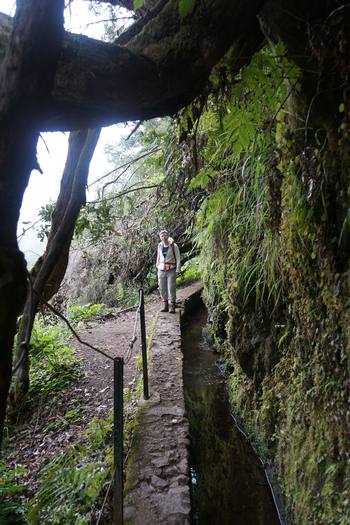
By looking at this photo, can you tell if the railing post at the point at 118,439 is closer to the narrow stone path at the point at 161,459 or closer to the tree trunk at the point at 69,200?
the narrow stone path at the point at 161,459

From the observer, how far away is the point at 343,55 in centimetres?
265

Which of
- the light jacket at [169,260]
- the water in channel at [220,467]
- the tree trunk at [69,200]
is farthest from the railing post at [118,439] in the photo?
the light jacket at [169,260]

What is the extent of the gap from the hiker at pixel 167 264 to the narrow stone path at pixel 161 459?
3.66 meters

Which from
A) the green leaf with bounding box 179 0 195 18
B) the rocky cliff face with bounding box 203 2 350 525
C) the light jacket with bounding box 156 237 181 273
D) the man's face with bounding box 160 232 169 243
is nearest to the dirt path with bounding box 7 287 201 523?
the rocky cliff face with bounding box 203 2 350 525

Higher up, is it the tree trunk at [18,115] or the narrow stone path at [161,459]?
the tree trunk at [18,115]

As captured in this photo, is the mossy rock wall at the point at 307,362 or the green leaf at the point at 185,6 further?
the mossy rock wall at the point at 307,362

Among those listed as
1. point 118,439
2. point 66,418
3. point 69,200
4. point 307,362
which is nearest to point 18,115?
point 118,439

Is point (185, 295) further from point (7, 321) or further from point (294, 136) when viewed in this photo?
point (7, 321)

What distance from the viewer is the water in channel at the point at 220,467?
436 centimetres

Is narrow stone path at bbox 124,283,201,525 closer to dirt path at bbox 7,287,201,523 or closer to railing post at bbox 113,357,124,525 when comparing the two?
dirt path at bbox 7,287,201,523

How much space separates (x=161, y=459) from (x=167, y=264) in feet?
19.9

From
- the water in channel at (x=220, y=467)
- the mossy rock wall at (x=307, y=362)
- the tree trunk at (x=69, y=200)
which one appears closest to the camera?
the mossy rock wall at (x=307, y=362)

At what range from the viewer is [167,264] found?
9.87 meters

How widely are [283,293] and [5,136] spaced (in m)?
3.46
